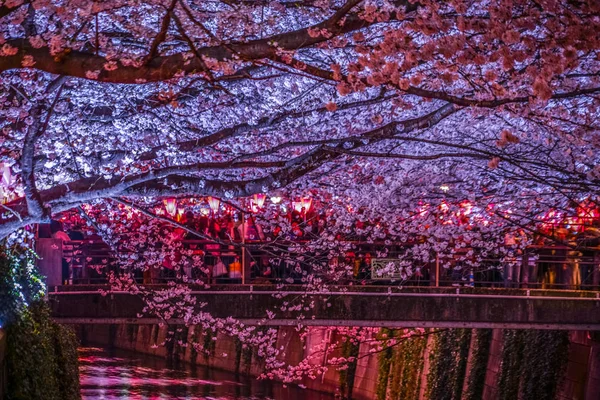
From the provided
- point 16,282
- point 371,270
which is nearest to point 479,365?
point 371,270

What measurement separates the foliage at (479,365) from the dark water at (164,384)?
6.78m

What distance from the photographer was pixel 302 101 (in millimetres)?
13188

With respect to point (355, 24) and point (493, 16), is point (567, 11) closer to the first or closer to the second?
point (493, 16)

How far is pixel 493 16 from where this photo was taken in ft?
27.1

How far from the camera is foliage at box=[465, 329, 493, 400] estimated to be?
23.5m

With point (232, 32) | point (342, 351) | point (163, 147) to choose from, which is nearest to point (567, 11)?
point (232, 32)

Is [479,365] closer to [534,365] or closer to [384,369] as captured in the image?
[534,365]

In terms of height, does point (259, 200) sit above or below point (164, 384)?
above

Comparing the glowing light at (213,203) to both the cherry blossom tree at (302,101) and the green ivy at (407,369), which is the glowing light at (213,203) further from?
the green ivy at (407,369)

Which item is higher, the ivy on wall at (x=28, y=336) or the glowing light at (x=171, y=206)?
the glowing light at (x=171, y=206)

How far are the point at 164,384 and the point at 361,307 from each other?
1467cm

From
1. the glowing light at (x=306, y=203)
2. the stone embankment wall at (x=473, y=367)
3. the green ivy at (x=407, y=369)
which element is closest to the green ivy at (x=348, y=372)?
the stone embankment wall at (x=473, y=367)

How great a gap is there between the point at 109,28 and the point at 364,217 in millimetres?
9110

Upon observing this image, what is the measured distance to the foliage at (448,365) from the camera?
23891 mm
